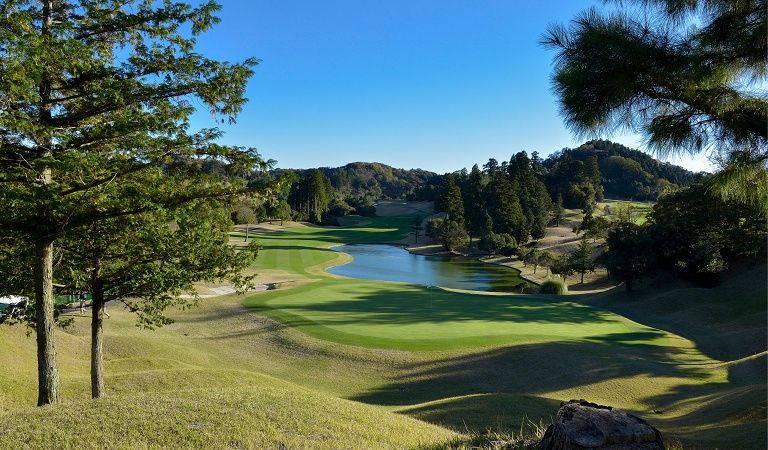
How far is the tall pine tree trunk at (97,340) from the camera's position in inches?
459

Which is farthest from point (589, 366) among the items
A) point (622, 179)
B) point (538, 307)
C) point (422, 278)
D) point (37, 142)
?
point (622, 179)

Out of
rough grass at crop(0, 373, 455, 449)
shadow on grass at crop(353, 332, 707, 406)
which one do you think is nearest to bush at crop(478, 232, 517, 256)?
shadow on grass at crop(353, 332, 707, 406)

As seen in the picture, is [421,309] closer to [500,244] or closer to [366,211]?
[500,244]

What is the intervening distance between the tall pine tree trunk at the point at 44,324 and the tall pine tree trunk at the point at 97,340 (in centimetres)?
250

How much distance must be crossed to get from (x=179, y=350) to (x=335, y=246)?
57.6 meters

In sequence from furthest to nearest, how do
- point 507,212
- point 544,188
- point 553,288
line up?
1. point 544,188
2. point 507,212
3. point 553,288

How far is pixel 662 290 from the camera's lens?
3416cm

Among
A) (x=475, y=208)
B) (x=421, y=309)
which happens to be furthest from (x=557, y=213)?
(x=421, y=309)

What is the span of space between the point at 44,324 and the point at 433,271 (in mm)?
46076

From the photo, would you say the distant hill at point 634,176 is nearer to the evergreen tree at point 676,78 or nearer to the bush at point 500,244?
the bush at point 500,244

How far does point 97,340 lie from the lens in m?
12.5

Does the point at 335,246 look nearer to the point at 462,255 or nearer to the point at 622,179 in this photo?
the point at 462,255

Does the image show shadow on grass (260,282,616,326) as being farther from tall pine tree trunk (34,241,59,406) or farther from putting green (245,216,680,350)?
tall pine tree trunk (34,241,59,406)

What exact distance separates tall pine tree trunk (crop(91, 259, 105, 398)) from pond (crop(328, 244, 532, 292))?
104ft
